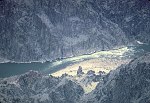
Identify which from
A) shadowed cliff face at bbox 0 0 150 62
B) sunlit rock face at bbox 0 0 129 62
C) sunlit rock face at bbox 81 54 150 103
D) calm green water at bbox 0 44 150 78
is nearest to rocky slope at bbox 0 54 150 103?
sunlit rock face at bbox 81 54 150 103

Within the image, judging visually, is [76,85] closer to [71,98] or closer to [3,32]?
[71,98]

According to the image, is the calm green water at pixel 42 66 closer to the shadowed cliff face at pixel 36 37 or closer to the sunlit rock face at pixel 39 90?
the shadowed cliff face at pixel 36 37

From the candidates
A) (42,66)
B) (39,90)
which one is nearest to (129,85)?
(39,90)

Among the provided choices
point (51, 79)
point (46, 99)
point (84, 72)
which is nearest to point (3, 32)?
point (84, 72)

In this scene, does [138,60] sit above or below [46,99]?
above

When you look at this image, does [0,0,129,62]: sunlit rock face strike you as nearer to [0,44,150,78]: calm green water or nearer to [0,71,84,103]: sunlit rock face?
[0,44,150,78]: calm green water

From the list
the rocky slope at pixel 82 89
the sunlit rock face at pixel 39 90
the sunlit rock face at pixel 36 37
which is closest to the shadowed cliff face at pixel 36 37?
the sunlit rock face at pixel 36 37

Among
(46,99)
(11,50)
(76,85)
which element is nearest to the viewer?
(46,99)
